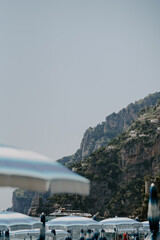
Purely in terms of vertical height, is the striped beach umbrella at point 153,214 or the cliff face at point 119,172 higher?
the cliff face at point 119,172

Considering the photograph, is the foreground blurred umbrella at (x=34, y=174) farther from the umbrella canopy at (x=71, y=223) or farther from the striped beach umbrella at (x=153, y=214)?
the umbrella canopy at (x=71, y=223)

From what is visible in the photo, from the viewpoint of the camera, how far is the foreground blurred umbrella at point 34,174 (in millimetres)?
5809

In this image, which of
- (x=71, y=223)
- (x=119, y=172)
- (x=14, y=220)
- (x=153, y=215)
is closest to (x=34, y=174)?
(x=153, y=215)

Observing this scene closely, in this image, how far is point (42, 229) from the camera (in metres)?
15.5

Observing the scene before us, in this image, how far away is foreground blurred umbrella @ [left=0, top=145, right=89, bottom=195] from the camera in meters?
5.81

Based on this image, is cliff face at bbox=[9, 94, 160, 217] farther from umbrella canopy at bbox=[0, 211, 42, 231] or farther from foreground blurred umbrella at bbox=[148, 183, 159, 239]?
foreground blurred umbrella at bbox=[148, 183, 159, 239]

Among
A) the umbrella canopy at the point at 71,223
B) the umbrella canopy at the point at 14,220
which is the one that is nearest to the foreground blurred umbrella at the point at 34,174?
the umbrella canopy at the point at 14,220

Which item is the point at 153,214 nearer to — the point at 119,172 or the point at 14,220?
the point at 14,220

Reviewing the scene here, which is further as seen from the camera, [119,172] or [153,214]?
[119,172]

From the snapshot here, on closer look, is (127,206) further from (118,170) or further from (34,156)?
Answer: (34,156)

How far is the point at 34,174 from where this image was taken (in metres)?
5.83

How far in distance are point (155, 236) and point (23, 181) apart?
23.6 ft

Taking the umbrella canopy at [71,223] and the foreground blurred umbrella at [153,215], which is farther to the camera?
the umbrella canopy at [71,223]

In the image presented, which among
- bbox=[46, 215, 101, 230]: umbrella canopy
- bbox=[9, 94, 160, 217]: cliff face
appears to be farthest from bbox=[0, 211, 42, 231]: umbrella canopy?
bbox=[9, 94, 160, 217]: cliff face
